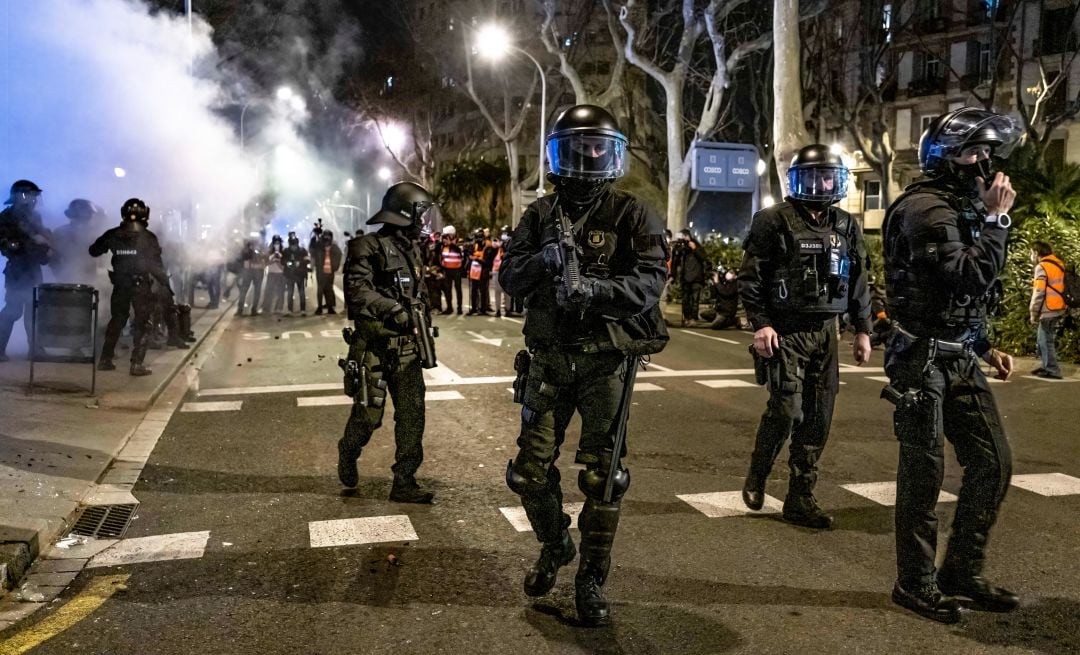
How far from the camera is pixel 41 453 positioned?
6582mm

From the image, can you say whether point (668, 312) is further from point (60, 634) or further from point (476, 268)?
point (60, 634)

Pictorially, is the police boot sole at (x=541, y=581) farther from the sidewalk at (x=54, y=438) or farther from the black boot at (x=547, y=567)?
the sidewalk at (x=54, y=438)

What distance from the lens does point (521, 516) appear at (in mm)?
5281

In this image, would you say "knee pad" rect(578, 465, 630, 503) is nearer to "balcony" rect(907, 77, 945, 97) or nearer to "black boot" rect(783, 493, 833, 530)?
"black boot" rect(783, 493, 833, 530)

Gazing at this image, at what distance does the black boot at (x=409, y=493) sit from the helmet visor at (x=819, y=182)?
2710mm

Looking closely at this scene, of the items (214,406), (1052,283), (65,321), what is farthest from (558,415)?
(1052,283)

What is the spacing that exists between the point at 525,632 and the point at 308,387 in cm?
701

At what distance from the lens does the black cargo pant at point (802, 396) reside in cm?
491

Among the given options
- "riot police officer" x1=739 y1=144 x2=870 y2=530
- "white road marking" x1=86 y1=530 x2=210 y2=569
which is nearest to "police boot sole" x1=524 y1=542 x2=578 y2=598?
"riot police officer" x1=739 y1=144 x2=870 y2=530

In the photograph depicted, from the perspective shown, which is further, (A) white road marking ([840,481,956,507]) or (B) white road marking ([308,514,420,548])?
(A) white road marking ([840,481,956,507])

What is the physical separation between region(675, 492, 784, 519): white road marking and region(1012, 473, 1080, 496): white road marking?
65.9 inches

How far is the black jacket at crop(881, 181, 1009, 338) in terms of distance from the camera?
3.55 metres

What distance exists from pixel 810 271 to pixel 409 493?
260 cm

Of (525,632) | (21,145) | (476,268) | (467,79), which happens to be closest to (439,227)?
(525,632)
